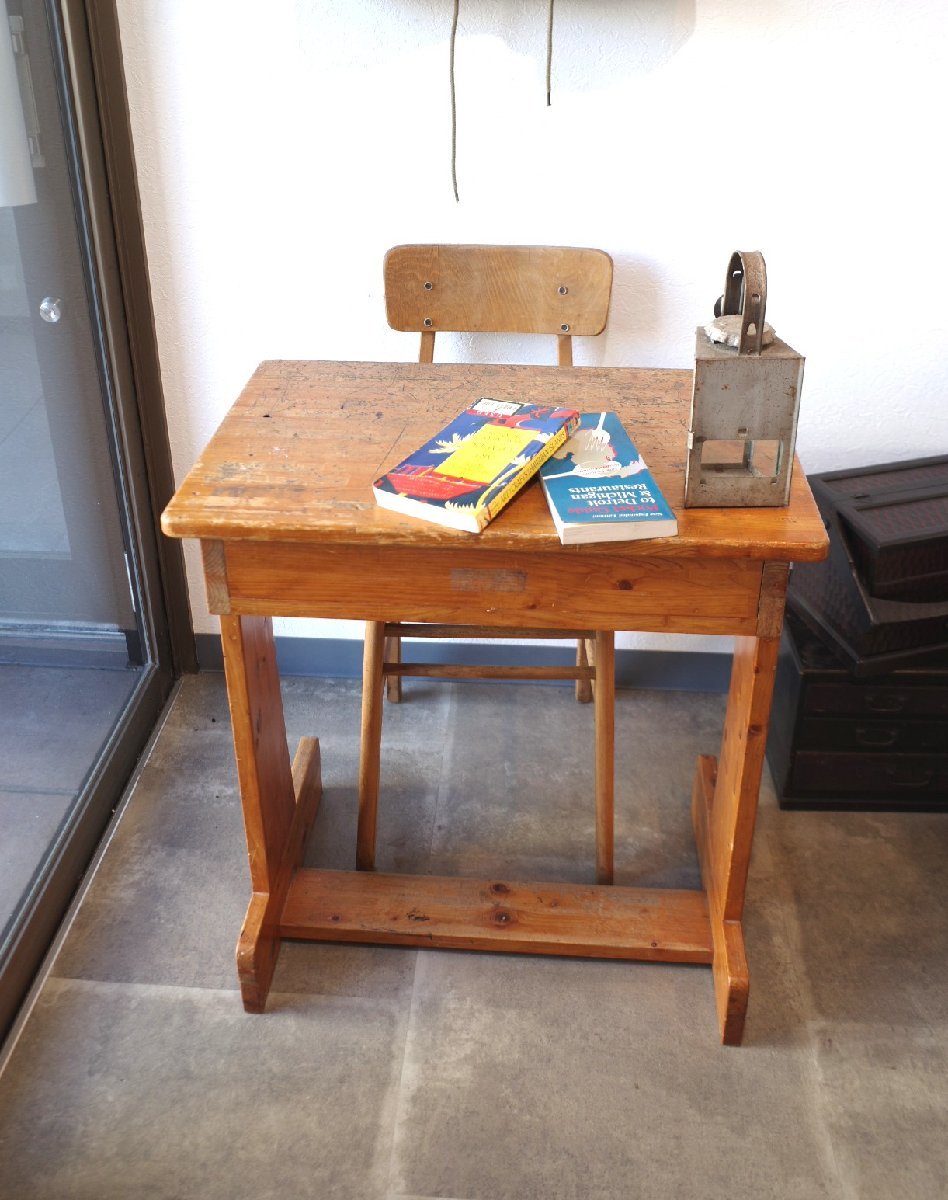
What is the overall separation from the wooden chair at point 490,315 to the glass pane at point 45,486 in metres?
0.54

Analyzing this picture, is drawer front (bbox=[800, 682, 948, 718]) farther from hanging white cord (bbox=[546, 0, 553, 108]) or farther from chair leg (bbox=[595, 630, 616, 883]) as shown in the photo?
hanging white cord (bbox=[546, 0, 553, 108])

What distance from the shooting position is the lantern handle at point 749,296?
1.29 m

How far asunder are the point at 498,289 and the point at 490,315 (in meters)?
0.05

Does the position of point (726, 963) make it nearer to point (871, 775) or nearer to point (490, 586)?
point (871, 775)

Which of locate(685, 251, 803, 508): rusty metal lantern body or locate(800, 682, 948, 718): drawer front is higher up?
locate(685, 251, 803, 508): rusty metal lantern body

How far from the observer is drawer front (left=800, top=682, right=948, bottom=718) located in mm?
2020

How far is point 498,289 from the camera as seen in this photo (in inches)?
80.0

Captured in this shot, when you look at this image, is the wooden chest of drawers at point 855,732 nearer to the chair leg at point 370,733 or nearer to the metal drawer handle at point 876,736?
the metal drawer handle at point 876,736

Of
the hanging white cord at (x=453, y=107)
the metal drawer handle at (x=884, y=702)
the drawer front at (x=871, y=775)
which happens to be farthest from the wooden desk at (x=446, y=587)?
the hanging white cord at (x=453, y=107)

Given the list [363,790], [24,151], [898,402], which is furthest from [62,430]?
[898,402]

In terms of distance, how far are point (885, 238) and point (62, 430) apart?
5.00ft

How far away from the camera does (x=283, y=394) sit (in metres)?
1.75

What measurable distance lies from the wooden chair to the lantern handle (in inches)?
24.5

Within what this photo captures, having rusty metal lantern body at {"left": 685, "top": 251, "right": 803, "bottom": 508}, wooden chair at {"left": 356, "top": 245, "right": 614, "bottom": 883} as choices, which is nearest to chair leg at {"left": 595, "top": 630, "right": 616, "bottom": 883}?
wooden chair at {"left": 356, "top": 245, "right": 614, "bottom": 883}
